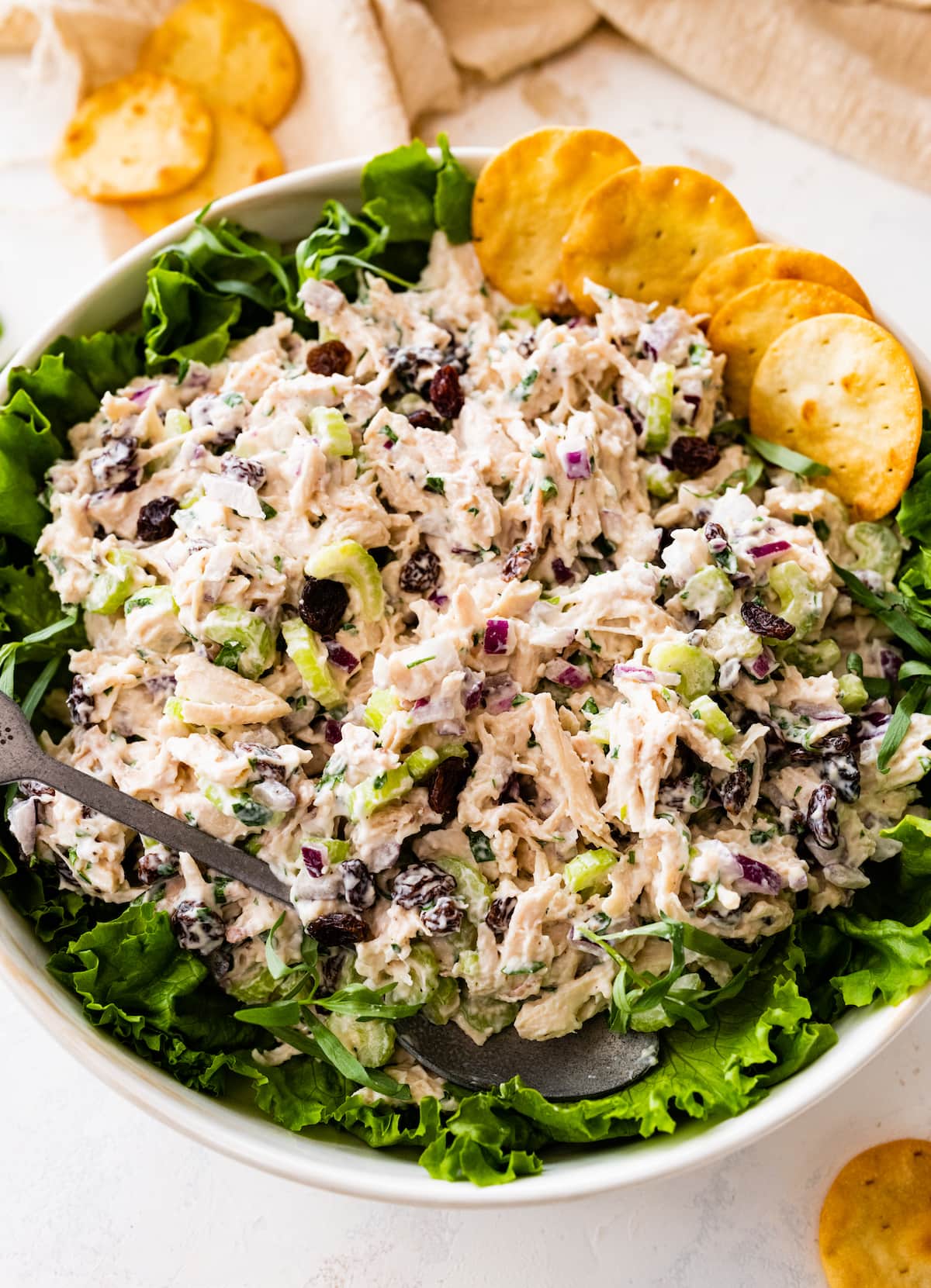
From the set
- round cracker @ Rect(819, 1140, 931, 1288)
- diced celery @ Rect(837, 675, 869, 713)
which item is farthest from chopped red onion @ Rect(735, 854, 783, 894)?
round cracker @ Rect(819, 1140, 931, 1288)

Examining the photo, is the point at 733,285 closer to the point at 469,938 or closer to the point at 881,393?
the point at 881,393

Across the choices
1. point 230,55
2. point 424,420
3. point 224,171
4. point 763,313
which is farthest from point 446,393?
point 230,55

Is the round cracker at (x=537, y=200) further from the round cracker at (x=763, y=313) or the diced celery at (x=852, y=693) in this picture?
the diced celery at (x=852, y=693)

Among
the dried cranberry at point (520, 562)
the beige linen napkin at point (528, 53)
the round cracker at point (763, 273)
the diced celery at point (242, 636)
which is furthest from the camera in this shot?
the beige linen napkin at point (528, 53)

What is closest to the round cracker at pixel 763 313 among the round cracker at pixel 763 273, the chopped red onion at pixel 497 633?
the round cracker at pixel 763 273

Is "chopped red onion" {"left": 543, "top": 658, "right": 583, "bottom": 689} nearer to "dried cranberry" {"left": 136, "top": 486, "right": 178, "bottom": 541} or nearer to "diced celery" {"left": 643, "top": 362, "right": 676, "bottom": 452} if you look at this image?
"diced celery" {"left": 643, "top": 362, "right": 676, "bottom": 452}
